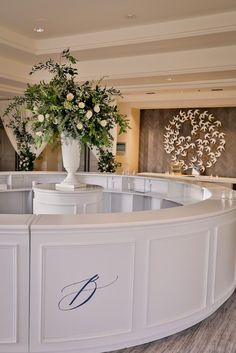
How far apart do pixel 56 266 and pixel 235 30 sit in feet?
14.7

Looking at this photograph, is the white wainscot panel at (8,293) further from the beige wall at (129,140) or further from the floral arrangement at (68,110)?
the beige wall at (129,140)

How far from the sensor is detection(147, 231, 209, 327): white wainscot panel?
270 cm

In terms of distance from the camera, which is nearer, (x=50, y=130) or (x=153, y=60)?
(x=50, y=130)

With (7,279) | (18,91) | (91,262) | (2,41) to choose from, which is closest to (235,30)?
(2,41)

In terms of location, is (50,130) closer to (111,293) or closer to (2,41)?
(111,293)

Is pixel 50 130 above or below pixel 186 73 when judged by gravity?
below

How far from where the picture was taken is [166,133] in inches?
402

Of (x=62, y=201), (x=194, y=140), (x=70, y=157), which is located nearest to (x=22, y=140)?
(x=194, y=140)

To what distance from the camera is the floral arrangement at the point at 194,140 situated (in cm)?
952

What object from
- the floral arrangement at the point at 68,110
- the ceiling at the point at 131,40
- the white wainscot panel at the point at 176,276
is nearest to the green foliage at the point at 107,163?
the ceiling at the point at 131,40

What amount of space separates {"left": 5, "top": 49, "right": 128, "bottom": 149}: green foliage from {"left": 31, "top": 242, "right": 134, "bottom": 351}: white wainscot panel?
168cm

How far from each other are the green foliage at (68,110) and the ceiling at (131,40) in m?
1.88

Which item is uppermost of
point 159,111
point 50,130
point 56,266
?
point 159,111

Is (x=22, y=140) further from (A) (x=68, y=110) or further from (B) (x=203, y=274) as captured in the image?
(B) (x=203, y=274)
